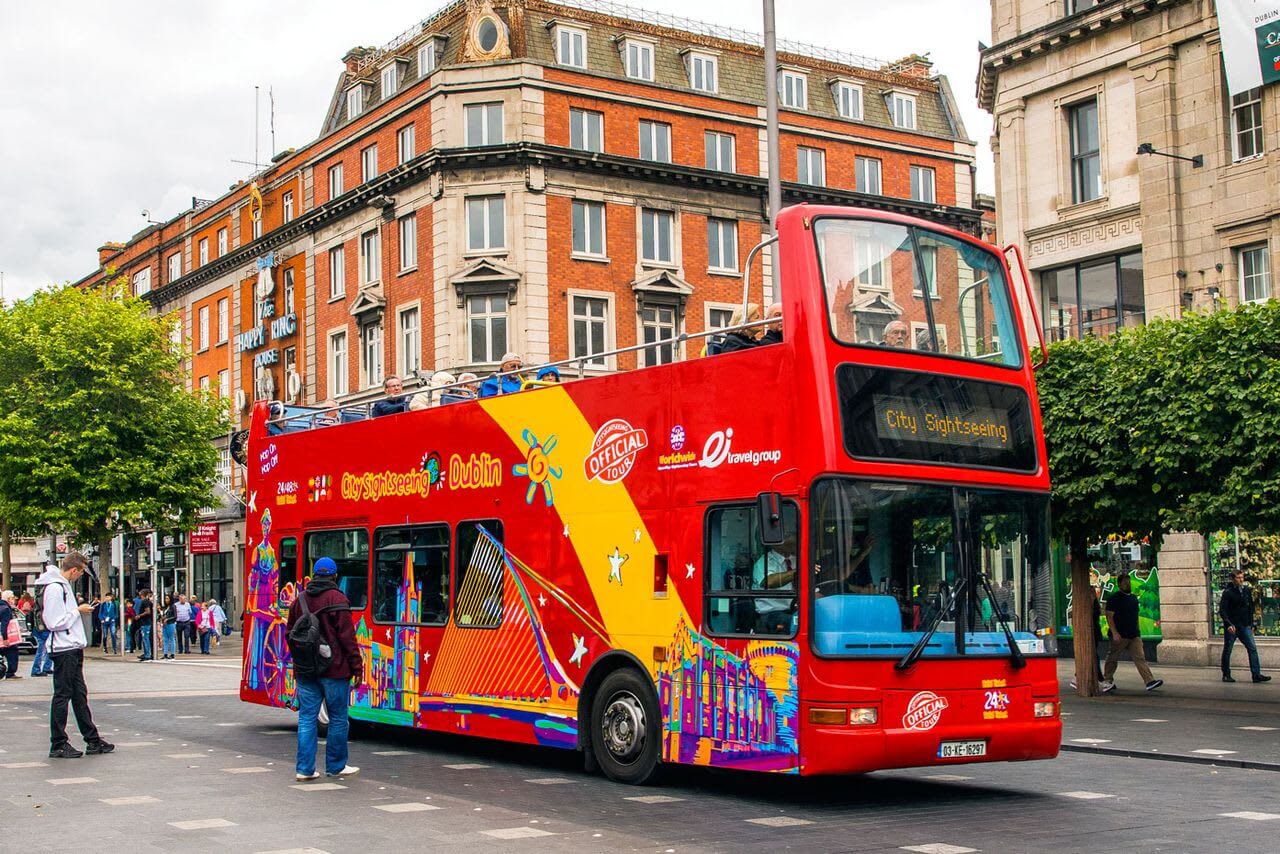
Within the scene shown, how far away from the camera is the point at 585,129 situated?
4456 centimetres

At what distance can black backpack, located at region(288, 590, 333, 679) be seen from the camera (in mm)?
11883

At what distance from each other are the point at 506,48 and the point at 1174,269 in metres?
23.8

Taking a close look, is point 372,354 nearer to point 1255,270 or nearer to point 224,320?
point 224,320

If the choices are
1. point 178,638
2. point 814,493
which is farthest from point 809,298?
point 178,638

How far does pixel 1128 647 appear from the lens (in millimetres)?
21688

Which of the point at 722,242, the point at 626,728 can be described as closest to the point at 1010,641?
the point at 626,728

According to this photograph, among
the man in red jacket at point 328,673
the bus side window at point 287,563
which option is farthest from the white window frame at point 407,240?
the man in red jacket at point 328,673

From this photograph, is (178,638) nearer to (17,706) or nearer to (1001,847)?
(17,706)

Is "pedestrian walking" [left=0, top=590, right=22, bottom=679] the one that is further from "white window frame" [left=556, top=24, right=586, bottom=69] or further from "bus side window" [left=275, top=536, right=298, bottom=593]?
"white window frame" [left=556, top=24, right=586, bottom=69]

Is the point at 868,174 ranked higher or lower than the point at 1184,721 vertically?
higher

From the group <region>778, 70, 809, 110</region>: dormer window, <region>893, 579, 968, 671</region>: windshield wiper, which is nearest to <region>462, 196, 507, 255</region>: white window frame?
<region>778, 70, 809, 110</region>: dormer window

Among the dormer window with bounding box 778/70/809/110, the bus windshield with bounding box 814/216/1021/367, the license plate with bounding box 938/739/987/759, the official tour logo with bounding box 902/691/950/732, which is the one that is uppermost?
the dormer window with bounding box 778/70/809/110

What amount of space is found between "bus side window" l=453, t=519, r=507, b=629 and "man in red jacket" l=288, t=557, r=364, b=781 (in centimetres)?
187

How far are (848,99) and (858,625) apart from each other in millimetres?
43675
